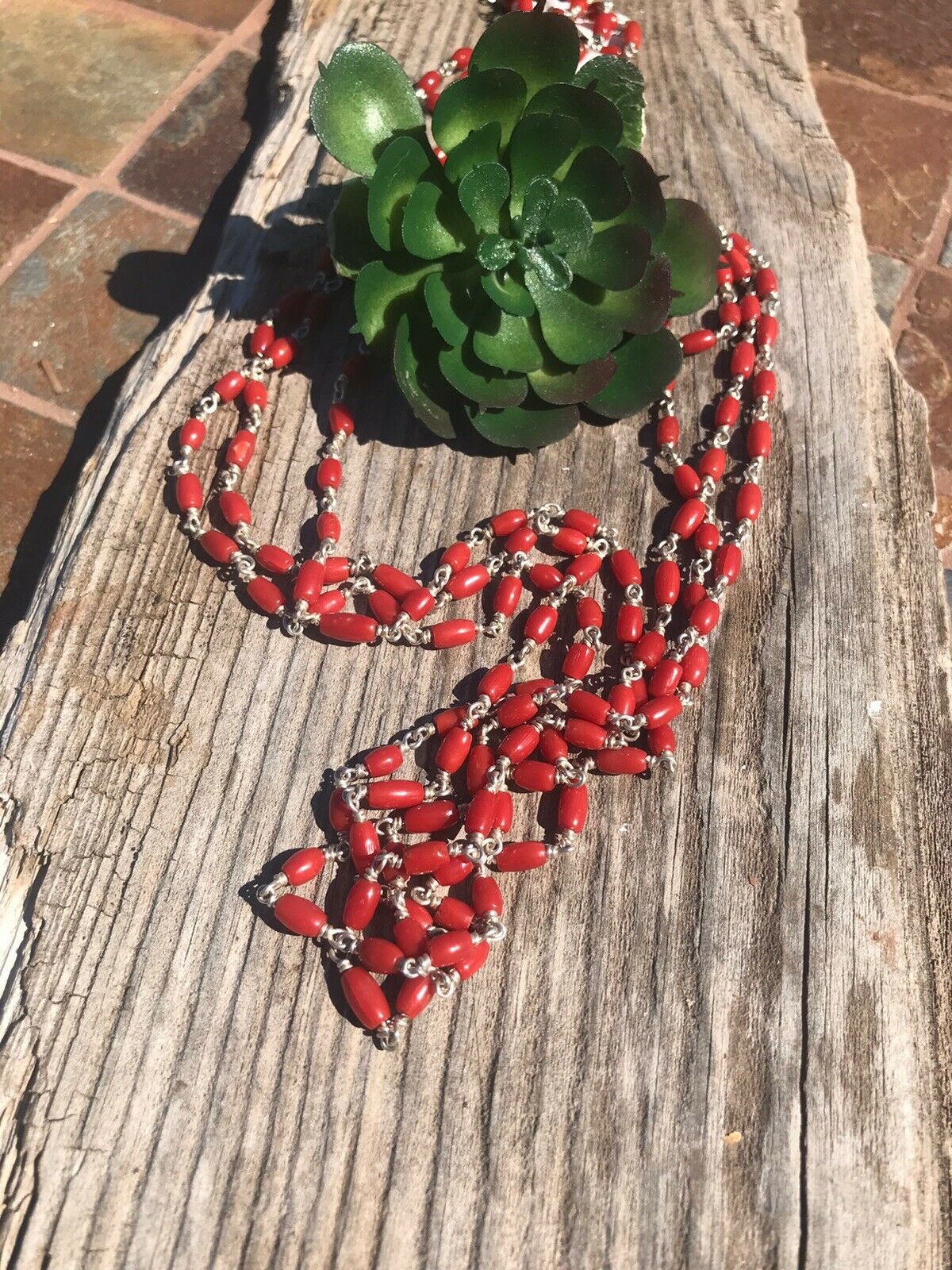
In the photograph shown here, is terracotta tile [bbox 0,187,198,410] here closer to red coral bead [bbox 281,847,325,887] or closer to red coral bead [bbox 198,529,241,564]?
red coral bead [bbox 198,529,241,564]

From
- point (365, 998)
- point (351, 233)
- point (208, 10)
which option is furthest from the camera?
point (208, 10)

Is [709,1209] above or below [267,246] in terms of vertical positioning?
below

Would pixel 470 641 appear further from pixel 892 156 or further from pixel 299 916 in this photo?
pixel 892 156

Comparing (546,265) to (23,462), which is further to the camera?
(23,462)

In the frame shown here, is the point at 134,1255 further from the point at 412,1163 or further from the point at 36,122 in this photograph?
the point at 36,122

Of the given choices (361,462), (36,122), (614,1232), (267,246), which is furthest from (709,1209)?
(36,122)

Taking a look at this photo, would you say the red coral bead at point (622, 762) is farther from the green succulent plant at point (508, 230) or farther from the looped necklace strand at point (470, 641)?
the green succulent plant at point (508, 230)

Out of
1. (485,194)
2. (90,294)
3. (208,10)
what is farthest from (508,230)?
(208,10)

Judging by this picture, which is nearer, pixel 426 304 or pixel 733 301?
pixel 426 304
